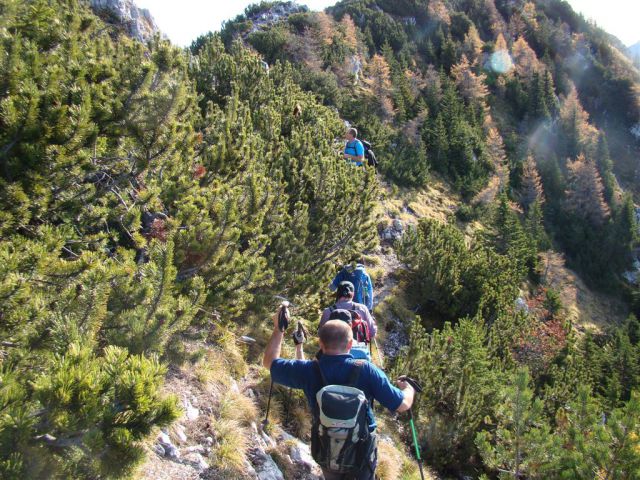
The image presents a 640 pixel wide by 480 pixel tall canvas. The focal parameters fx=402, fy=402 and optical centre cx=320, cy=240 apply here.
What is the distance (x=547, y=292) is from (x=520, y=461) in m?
20.6

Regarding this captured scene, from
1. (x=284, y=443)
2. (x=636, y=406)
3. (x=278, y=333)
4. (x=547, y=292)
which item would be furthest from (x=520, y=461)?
(x=547, y=292)

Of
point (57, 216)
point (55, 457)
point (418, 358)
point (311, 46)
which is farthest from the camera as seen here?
point (311, 46)

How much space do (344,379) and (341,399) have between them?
22cm

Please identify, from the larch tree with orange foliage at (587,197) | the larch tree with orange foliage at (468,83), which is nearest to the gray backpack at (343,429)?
the larch tree with orange foliage at (587,197)

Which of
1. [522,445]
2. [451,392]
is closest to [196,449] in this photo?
[522,445]

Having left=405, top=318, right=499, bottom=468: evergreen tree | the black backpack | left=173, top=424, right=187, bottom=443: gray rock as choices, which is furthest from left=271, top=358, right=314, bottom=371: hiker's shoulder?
the black backpack

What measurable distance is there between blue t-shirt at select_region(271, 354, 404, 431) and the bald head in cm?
5

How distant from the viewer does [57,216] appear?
126 inches

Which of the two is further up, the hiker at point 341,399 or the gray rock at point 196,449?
the hiker at point 341,399

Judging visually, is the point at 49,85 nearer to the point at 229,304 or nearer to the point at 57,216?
the point at 57,216

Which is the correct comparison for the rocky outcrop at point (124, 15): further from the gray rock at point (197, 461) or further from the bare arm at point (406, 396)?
the bare arm at point (406, 396)

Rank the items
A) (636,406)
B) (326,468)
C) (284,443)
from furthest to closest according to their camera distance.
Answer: (636,406) → (284,443) → (326,468)

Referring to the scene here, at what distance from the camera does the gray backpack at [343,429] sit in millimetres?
2551

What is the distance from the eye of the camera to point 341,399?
2.54 metres
